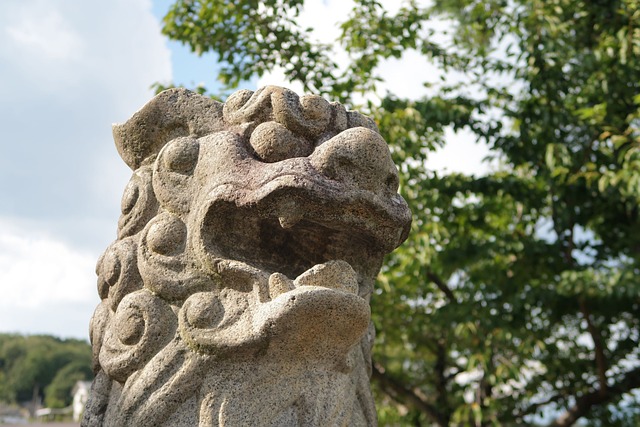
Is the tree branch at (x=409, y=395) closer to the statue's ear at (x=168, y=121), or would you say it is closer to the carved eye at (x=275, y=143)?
the statue's ear at (x=168, y=121)

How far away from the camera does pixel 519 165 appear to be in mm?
5801

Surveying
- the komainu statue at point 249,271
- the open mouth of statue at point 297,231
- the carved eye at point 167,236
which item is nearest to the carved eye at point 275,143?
the komainu statue at point 249,271

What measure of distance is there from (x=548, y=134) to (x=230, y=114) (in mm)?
3977

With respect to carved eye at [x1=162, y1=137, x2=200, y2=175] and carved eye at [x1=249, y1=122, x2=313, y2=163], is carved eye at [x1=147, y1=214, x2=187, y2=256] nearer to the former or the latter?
carved eye at [x1=162, y1=137, x2=200, y2=175]

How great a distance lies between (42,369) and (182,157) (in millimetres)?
40027

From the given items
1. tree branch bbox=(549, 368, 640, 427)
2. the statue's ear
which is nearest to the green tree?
tree branch bbox=(549, 368, 640, 427)

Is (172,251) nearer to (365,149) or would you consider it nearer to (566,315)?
(365,149)

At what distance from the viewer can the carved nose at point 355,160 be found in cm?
200

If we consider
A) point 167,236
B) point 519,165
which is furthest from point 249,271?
point 519,165

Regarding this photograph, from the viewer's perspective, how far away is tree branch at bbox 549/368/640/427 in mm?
5992

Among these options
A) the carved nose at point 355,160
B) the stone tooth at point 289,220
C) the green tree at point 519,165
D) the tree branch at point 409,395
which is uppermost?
the carved nose at point 355,160

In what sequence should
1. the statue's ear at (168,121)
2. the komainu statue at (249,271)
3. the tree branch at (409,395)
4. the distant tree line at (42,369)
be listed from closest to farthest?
1. the komainu statue at (249,271)
2. the statue's ear at (168,121)
3. the tree branch at (409,395)
4. the distant tree line at (42,369)

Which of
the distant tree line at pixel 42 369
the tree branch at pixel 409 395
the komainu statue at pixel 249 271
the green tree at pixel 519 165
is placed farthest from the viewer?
the distant tree line at pixel 42 369

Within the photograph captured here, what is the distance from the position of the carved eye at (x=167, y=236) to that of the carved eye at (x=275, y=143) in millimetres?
337
